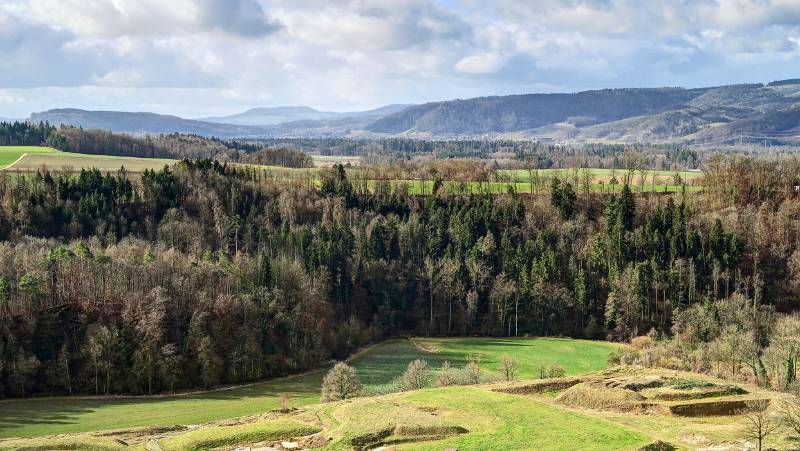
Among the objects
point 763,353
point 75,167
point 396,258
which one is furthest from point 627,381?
point 75,167

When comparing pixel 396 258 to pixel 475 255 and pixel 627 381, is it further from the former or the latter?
pixel 627 381

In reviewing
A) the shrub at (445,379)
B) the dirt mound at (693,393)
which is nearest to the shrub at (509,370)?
the shrub at (445,379)

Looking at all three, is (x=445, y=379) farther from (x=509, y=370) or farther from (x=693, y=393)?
(x=693, y=393)

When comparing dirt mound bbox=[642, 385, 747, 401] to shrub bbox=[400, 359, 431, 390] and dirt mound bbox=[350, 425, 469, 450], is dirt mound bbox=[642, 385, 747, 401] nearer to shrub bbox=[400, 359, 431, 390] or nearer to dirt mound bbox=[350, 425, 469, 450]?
dirt mound bbox=[350, 425, 469, 450]

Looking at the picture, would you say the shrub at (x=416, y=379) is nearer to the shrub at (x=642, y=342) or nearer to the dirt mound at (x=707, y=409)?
the dirt mound at (x=707, y=409)

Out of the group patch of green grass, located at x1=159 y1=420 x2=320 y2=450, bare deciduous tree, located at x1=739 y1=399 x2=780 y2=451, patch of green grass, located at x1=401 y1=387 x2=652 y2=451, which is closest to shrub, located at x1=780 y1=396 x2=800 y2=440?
bare deciduous tree, located at x1=739 y1=399 x2=780 y2=451

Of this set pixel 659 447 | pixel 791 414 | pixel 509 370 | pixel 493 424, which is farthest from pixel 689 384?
pixel 509 370
